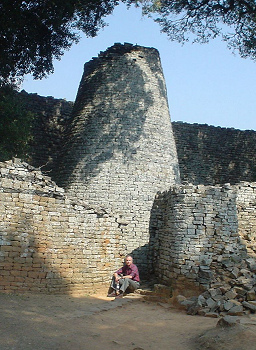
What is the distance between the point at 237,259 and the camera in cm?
857

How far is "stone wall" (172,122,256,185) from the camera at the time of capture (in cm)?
1662

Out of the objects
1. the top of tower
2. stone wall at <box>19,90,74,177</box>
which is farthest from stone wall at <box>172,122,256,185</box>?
stone wall at <box>19,90,74,177</box>

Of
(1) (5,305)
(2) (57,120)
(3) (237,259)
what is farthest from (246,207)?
(2) (57,120)

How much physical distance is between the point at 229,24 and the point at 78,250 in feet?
36.8

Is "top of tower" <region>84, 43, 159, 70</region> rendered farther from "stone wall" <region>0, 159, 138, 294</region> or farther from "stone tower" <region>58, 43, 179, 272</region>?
"stone wall" <region>0, 159, 138, 294</region>

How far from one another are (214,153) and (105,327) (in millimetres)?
12502

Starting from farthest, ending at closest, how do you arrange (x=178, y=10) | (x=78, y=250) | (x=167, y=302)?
(x=178, y=10), (x=78, y=250), (x=167, y=302)

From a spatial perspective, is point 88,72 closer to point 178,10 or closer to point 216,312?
point 178,10

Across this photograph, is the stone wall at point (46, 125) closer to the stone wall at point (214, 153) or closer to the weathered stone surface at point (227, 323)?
the stone wall at point (214, 153)

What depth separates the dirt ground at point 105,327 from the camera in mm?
5023

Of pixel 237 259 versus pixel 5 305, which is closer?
pixel 5 305

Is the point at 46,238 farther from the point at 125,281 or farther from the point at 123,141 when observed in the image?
the point at 123,141

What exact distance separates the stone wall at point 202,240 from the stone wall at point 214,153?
719cm

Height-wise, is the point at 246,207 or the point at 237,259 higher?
the point at 246,207
